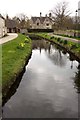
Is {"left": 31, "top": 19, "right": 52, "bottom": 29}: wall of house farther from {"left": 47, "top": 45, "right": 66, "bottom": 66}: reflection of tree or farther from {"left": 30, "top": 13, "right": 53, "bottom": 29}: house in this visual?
{"left": 47, "top": 45, "right": 66, "bottom": 66}: reflection of tree

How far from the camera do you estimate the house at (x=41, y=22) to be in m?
104

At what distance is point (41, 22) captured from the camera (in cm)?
10519

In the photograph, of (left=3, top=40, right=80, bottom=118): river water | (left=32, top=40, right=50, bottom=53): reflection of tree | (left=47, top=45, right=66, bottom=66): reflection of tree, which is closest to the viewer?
(left=3, top=40, right=80, bottom=118): river water

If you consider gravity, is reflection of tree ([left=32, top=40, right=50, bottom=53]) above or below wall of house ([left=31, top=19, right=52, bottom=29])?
below

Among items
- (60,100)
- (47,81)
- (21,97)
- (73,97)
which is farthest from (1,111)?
(47,81)

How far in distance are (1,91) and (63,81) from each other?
17.3 ft

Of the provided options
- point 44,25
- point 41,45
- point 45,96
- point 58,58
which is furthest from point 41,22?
point 45,96

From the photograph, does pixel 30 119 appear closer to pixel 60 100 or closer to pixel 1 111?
pixel 1 111

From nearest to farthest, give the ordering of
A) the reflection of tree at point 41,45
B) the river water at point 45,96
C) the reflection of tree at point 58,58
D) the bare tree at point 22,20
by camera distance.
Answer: the river water at point 45,96
the reflection of tree at point 58,58
the reflection of tree at point 41,45
the bare tree at point 22,20

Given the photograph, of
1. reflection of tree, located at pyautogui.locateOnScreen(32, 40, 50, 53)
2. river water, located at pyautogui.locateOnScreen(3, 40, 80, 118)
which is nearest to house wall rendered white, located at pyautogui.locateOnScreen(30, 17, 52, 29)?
reflection of tree, located at pyautogui.locateOnScreen(32, 40, 50, 53)

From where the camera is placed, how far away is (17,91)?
12516 mm

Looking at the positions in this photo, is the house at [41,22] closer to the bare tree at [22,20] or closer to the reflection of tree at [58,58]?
the bare tree at [22,20]

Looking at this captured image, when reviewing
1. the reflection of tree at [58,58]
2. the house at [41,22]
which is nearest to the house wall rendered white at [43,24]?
the house at [41,22]

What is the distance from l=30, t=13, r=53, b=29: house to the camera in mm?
104000
